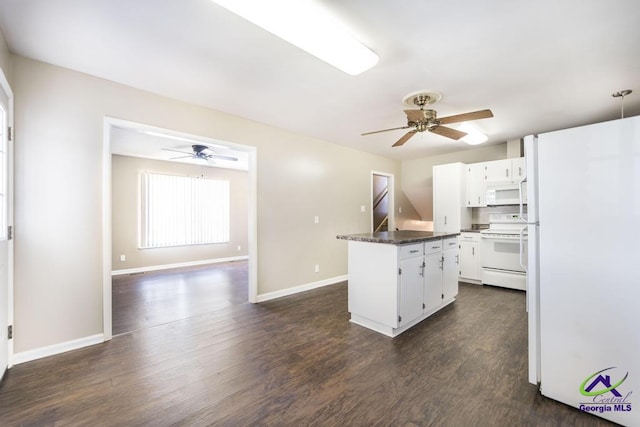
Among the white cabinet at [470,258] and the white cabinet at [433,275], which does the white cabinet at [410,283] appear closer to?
the white cabinet at [433,275]

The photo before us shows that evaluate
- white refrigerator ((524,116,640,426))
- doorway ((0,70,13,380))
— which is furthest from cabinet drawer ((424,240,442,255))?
doorway ((0,70,13,380))

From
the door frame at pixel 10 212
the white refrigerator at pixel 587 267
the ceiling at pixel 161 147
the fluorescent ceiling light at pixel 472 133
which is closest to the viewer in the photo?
the white refrigerator at pixel 587 267

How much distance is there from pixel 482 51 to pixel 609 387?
241 centimetres

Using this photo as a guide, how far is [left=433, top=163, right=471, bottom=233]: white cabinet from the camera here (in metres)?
4.88

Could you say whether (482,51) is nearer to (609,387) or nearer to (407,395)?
(609,387)

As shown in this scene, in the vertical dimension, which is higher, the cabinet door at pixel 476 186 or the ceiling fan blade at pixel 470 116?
the ceiling fan blade at pixel 470 116

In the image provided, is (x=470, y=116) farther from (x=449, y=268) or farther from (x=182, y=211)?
(x=182, y=211)

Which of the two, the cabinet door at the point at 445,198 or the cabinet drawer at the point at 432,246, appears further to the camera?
the cabinet door at the point at 445,198

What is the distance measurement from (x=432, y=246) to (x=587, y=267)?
1528 millimetres

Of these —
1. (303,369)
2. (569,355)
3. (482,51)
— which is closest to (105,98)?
(303,369)

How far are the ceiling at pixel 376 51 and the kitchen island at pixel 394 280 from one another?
1.62 m

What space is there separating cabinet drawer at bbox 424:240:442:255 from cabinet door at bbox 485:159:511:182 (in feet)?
7.61

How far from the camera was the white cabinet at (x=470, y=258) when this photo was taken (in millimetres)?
4574

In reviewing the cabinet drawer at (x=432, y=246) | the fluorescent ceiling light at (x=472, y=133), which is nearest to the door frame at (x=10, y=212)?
the cabinet drawer at (x=432, y=246)
